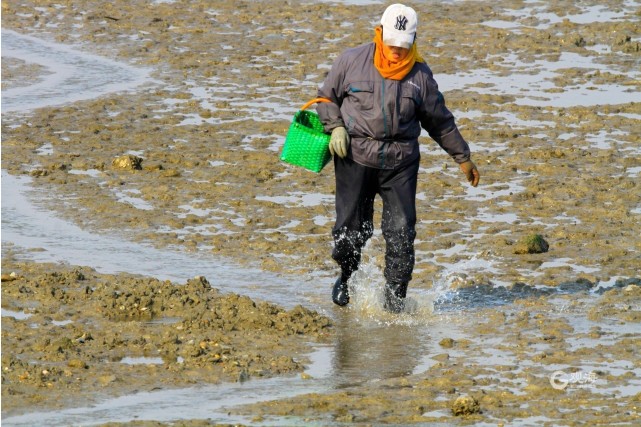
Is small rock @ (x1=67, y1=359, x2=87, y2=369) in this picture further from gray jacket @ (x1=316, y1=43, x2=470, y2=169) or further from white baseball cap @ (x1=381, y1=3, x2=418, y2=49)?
white baseball cap @ (x1=381, y1=3, x2=418, y2=49)

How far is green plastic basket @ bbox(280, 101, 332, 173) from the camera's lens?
8797mm

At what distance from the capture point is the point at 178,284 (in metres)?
9.55

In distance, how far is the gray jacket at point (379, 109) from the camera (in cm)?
859

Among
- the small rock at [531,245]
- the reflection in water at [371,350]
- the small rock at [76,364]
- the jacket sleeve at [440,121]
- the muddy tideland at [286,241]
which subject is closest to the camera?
the muddy tideland at [286,241]

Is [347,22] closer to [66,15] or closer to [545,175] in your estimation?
[66,15]

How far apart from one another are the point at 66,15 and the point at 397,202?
38.6 ft

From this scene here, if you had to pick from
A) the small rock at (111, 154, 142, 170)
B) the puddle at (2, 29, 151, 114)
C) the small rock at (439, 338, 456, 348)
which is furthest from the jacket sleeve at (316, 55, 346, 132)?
the puddle at (2, 29, 151, 114)

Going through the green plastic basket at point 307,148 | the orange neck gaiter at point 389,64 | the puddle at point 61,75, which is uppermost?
the orange neck gaiter at point 389,64

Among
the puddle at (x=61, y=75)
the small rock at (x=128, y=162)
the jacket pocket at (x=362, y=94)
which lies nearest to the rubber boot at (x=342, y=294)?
the jacket pocket at (x=362, y=94)

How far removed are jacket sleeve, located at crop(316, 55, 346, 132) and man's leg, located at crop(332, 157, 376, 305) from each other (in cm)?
25

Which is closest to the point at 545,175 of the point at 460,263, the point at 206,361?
the point at 460,263

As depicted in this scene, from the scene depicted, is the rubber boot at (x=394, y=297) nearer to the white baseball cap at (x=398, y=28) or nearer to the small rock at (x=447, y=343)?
the small rock at (x=447, y=343)

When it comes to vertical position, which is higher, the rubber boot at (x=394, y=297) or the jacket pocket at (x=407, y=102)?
Result: the jacket pocket at (x=407, y=102)

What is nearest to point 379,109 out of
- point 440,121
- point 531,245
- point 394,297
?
point 440,121
